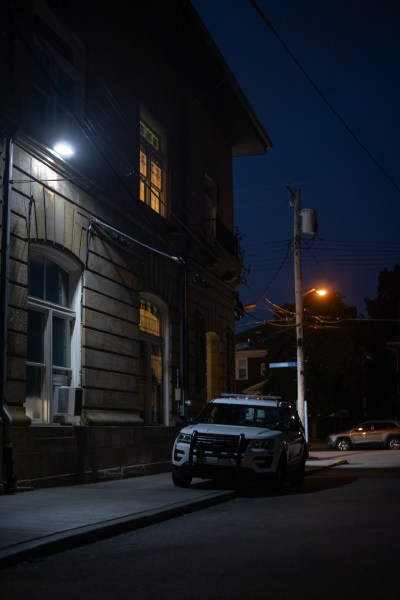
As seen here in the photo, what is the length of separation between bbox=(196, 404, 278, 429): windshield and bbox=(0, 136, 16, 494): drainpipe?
4.60 meters

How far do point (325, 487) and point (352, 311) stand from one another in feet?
150

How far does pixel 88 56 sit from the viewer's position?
17.7 metres

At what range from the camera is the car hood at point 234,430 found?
615 inches

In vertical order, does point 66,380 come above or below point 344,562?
above

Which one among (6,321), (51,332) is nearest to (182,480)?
(51,332)

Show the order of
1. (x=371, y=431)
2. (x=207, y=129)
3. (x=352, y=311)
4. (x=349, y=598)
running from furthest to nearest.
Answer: (x=352, y=311) < (x=371, y=431) < (x=207, y=129) < (x=349, y=598)

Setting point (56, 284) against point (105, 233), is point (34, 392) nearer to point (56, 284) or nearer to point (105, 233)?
point (56, 284)

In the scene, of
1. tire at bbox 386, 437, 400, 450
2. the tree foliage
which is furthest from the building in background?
the tree foliage

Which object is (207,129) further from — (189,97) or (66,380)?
(66,380)

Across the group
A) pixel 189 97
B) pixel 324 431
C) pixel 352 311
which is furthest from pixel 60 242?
pixel 324 431

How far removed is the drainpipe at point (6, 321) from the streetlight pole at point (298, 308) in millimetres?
17730

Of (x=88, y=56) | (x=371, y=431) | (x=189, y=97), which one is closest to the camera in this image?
(x=88, y=56)

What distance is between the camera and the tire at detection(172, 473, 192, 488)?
16.0 metres

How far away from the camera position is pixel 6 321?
1370cm
